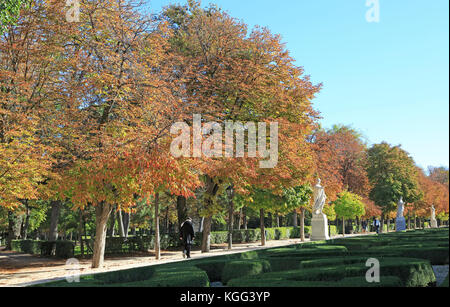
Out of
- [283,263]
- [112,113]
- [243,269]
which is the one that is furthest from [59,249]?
[243,269]

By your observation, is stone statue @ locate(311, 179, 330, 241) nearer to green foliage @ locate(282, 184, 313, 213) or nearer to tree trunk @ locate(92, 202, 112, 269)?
green foliage @ locate(282, 184, 313, 213)

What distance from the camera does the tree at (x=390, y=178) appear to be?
46469 mm

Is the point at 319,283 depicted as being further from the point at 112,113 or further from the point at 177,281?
the point at 112,113

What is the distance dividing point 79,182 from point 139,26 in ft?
22.3

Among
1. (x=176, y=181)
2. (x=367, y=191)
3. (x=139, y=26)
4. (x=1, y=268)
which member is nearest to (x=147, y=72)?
(x=139, y=26)

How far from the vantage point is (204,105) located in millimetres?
18672

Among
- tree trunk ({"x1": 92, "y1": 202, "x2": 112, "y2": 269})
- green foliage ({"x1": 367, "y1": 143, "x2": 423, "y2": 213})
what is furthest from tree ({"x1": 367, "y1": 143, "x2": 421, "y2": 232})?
tree trunk ({"x1": 92, "y1": 202, "x2": 112, "y2": 269})

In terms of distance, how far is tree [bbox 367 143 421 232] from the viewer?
46.5 m

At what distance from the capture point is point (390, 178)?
47.0m

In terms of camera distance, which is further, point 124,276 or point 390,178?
point 390,178

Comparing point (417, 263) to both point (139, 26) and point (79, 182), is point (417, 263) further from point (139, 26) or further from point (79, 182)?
point (139, 26)

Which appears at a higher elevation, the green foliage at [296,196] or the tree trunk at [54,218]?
the green foliage at [296,196]

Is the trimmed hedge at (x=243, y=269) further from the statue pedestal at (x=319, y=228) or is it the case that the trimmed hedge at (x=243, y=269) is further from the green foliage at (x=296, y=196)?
the green foliage at (x=296, y=196)

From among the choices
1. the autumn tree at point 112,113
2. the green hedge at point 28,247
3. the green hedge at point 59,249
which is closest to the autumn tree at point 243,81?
the autumn tree at point 112,113
